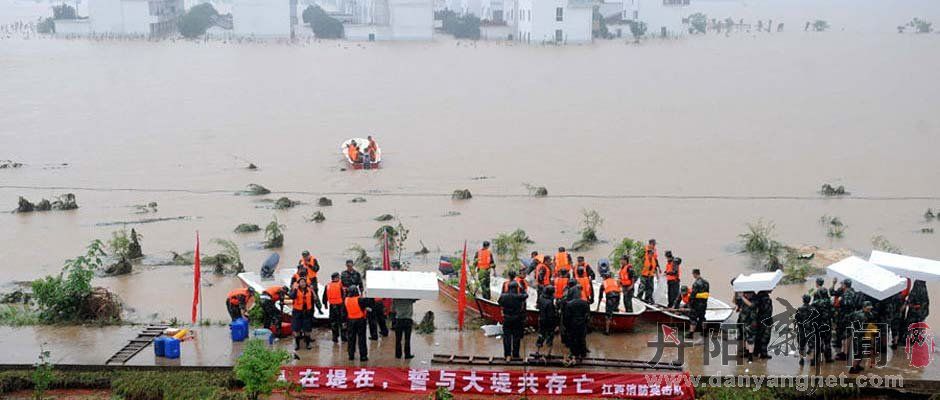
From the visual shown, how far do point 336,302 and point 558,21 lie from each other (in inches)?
2260

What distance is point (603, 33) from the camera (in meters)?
70.2

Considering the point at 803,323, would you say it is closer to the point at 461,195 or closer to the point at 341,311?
the point at 341,311

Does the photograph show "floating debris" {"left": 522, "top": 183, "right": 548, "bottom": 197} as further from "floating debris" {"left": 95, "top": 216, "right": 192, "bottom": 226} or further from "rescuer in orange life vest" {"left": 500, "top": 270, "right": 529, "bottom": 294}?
"rescuer in orange life vest" {"left": 500, "top": 270, "right": 529, "bottom": 294}

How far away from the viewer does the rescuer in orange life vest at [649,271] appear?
13086mm

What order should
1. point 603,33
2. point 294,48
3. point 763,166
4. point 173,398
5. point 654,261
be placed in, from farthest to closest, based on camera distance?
1. point 603,33
2. point 294,48
3. point 763,166
4. point 654,261
5. point 173,398

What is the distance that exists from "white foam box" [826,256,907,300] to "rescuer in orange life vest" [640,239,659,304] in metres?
2.41

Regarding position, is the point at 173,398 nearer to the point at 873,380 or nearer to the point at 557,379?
the point at 557,379

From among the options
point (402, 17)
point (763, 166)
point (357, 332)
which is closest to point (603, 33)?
point (402, 17)

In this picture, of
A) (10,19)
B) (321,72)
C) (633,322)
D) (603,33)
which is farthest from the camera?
(10,19)

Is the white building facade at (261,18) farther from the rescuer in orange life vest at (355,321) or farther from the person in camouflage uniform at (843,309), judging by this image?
the person in camouflage uniform at (843,309)

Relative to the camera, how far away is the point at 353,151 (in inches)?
1075

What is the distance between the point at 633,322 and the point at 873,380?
2.73 m

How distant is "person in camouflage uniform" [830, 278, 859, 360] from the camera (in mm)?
10977

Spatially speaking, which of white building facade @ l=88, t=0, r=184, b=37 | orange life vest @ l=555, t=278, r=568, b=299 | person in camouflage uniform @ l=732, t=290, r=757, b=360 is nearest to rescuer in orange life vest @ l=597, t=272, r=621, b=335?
orange life vest @ l=555, t=278, r=568, b=299
